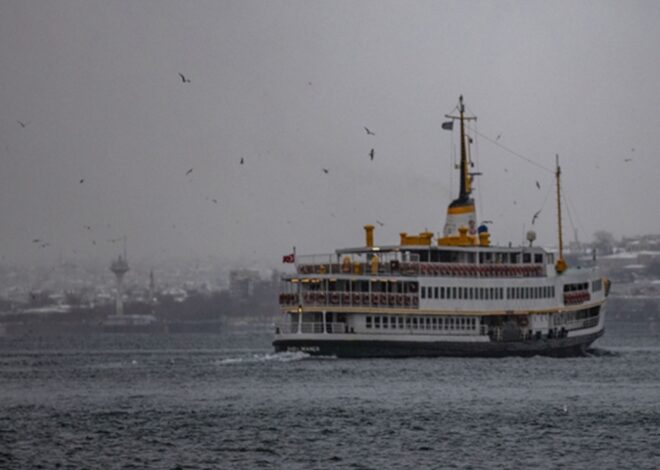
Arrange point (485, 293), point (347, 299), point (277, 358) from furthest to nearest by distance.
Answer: point (485, 293)
point (277, 358)
point (347, 299)

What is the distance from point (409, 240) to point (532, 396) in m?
30.2

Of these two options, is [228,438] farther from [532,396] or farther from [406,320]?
[406,320]

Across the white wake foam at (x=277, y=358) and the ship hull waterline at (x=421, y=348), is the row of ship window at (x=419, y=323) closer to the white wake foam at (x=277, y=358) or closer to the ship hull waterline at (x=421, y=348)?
the ship hull waterline at (x=421, y=348)

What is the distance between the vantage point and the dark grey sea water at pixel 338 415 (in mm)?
53562

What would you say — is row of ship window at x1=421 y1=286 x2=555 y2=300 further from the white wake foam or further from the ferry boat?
the white wake foam

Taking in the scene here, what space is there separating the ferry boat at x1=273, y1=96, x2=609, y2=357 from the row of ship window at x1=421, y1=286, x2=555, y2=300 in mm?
60

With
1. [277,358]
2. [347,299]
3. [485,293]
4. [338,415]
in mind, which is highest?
[485,293]

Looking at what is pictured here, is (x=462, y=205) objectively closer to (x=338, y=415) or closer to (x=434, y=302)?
(x=434, y=302)

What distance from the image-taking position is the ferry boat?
314 ft

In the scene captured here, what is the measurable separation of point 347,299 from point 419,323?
Result: 15.9 feet

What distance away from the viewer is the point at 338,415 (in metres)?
65.1

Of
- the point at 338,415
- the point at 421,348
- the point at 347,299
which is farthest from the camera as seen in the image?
the point at 421,348

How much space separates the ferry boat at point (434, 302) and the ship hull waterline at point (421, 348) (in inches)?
2.3

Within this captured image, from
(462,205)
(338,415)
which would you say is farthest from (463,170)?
(338,415)
